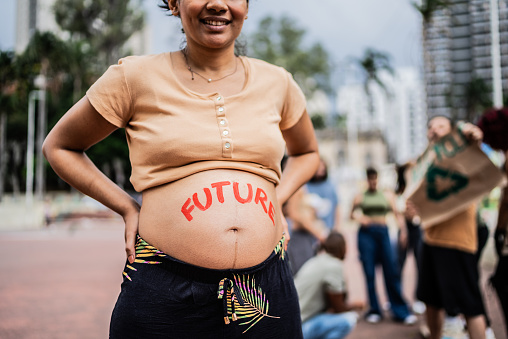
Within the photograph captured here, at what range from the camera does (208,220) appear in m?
1.43

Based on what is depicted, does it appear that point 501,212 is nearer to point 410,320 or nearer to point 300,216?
point 300,216

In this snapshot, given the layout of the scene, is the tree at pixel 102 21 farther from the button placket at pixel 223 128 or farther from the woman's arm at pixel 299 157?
the button placket at pixel 223 128

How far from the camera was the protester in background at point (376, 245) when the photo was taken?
543 cm

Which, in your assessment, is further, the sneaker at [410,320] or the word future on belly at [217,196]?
the sneaker at [410,320]

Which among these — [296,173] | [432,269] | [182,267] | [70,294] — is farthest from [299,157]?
[70,294]

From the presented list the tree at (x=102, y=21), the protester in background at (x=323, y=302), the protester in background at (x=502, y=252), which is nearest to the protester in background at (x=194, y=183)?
the protester in background at (x=323, y=302)

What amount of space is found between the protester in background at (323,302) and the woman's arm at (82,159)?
218 centimetres

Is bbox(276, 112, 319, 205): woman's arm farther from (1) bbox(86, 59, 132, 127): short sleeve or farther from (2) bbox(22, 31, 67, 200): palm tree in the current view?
(2) bbox(22, 31, 67, 200): palm tree

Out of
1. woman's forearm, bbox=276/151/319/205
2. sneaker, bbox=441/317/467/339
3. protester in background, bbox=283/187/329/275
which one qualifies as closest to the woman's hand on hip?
woman's forearm, bbox=276/151/319/205

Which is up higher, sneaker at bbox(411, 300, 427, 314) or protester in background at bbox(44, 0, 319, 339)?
protester in background at bbox(44, 0, 319, 339)

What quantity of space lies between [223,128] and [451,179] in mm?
2537

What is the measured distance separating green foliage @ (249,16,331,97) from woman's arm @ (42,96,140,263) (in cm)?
3573

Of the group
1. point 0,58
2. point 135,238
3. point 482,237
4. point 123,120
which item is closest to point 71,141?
point 123,120

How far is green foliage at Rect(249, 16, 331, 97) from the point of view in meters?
37.0
